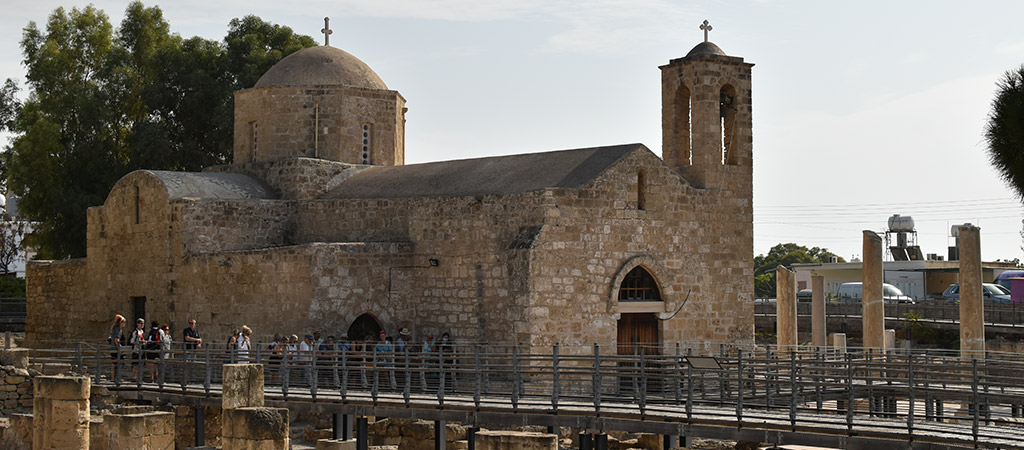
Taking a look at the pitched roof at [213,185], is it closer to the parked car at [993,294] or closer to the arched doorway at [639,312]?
the arched doorway at [639,312]

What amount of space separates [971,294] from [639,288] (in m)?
5.69

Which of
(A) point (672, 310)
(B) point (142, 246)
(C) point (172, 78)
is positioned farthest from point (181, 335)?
(C) point (172, 78)

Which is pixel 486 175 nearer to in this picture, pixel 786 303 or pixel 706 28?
pixel 706 28

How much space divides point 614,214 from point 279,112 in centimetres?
859

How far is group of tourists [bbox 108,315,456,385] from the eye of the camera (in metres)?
18.8

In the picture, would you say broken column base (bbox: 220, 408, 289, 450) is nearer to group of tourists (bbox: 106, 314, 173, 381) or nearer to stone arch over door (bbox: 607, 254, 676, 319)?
group of tourists (bbox: 106, 314, 173, 381)

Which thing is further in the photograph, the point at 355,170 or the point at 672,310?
the point at 355,170

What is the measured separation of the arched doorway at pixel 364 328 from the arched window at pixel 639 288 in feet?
14.7

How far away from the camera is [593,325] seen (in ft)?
70.2

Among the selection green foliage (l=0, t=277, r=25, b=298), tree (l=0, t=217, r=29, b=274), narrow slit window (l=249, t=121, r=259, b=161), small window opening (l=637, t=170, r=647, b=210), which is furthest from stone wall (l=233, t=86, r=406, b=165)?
tree (l=0, t=217, r=29, b=274)

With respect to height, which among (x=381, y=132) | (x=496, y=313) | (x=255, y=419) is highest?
(x=381, y=132)

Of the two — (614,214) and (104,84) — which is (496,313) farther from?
(104,84)

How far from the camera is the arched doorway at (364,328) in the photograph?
22.6m

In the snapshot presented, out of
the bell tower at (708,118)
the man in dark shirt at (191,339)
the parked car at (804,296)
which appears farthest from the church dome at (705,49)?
the parked car at (804,296)
